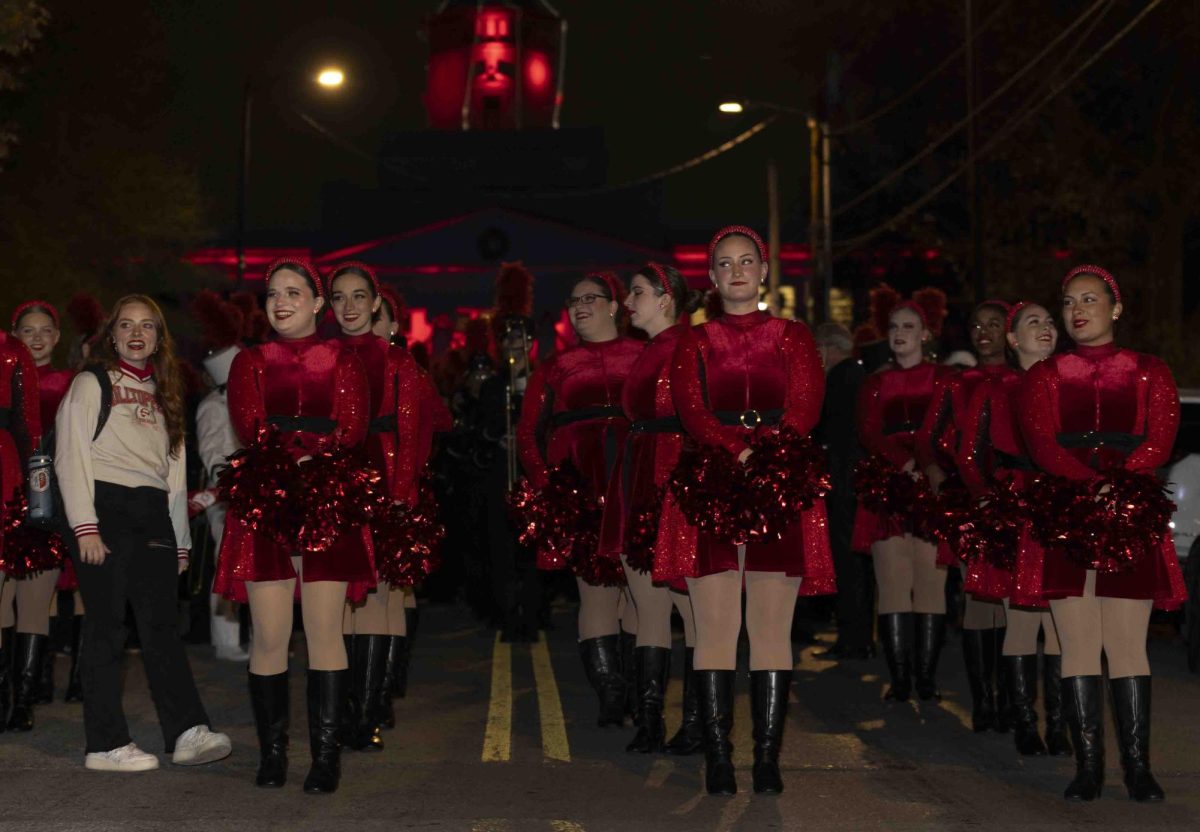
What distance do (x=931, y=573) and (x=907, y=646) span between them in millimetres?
491

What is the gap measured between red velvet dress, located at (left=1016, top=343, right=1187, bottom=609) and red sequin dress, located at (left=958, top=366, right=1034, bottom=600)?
209 mm

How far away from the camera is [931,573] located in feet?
35.8

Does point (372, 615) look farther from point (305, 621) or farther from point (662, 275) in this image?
point (662, 275)

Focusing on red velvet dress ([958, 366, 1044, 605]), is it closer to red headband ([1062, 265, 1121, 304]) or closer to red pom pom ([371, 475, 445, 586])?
red headband ([1062, 265, 1121, 304])

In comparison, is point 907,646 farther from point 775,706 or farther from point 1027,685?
point 775,706

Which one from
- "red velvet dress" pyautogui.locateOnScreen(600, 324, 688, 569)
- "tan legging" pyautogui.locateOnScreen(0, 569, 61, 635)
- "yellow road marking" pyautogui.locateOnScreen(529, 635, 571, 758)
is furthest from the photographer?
"tan legging" pyautogui.locateOnScreen(0, 569, 61, 635)

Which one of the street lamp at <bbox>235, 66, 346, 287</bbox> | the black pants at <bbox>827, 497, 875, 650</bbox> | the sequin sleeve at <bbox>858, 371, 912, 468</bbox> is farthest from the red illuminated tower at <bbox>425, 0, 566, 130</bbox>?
the sequin sleeve at <bbox>858, 371, 912, 468</bbox>

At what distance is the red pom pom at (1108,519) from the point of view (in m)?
7.83

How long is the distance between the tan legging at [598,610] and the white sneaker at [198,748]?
78.0 inches

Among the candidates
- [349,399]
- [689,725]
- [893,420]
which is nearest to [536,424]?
[689,725]

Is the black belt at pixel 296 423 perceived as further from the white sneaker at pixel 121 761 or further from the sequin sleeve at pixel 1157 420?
the sequin sleeve at pixel 1157 420

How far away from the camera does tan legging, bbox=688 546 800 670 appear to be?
26.8 feet

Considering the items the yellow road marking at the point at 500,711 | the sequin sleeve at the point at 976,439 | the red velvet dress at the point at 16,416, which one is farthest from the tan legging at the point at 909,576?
the red velvet dress at the point at 16,416

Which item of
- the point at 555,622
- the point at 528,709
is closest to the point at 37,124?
the point at 555,622
